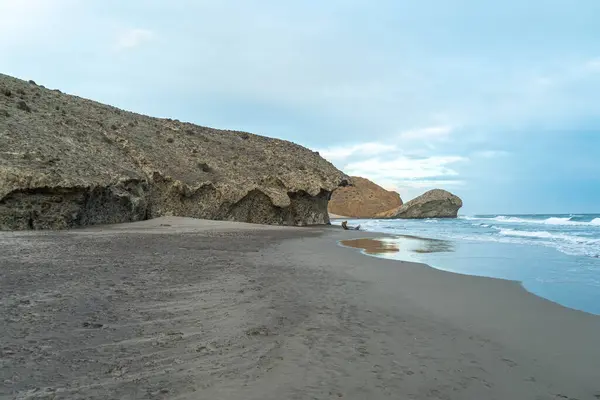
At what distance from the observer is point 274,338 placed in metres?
3.96

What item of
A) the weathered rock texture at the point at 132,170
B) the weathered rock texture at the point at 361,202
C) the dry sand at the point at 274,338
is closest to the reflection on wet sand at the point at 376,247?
the dry sand at the point at 274,338

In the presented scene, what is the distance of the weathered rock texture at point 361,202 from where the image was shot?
107312 millimetres

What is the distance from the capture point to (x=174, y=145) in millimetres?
30406

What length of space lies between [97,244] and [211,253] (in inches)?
130

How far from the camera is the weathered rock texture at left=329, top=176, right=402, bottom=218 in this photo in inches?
4225

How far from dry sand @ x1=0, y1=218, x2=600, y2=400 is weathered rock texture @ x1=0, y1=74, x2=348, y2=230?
11.0 meters

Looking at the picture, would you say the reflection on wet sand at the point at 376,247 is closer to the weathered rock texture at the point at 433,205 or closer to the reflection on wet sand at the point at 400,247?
the reflection on wet sand at the point at 400,247

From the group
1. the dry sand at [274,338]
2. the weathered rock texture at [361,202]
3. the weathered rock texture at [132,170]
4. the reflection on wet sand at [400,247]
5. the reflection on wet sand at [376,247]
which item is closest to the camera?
the dry sand at [274,338]

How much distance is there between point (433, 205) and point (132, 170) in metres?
69.6

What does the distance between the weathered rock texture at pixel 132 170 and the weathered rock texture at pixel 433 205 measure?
4754 centimetres

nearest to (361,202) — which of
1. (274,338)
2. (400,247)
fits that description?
(400,247)

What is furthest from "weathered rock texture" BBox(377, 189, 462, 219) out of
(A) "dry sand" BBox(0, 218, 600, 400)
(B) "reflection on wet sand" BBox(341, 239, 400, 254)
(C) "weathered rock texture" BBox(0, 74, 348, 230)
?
(A) "dry sand" BBox(0, 218, 600, 400)

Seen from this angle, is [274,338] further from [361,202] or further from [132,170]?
[361,202]

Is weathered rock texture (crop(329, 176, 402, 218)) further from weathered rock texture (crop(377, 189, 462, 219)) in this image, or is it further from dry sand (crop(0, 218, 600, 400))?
dry sand (crop(0, 218, 600, 400))
